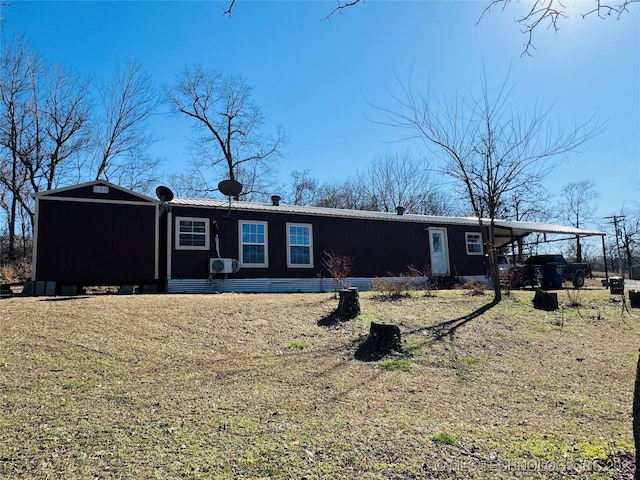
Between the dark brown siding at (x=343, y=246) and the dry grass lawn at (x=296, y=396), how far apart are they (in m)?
4.44

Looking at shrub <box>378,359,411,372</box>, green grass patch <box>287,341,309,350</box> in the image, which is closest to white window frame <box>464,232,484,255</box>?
shrub <box>378,359,411,372</box>

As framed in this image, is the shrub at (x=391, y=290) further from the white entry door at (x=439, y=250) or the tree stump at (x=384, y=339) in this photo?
the white entry door at (x=439, y=250)

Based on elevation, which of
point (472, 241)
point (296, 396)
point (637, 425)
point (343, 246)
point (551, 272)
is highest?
point (472, 241)

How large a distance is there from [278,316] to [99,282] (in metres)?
6.10

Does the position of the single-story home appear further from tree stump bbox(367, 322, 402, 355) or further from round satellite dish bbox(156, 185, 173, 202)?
tree stump bbox(367, 322, 402, 355)

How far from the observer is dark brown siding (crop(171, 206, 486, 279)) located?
38.9 feet

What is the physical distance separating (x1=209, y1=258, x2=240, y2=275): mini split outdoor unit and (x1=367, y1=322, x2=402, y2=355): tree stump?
668 cm

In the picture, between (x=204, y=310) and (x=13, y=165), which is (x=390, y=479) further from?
(x=13, y=165)

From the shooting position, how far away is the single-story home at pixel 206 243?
10.5m

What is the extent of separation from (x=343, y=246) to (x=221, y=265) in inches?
177

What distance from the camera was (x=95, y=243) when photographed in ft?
35.1

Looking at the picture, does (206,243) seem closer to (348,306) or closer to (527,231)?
(348,306)

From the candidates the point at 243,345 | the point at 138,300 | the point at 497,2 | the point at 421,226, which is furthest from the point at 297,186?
the point at 497,2

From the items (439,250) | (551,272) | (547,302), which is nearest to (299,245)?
(439,250)
